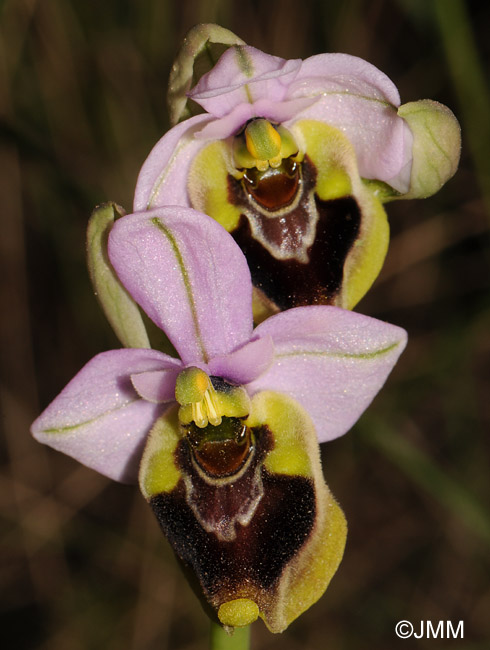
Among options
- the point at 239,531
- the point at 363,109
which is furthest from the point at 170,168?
the point at 239,531

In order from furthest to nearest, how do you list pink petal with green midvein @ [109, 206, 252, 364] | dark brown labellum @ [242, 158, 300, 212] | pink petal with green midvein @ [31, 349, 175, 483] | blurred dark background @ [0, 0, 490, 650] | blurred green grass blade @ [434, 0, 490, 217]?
blurred dark background @ [0, 0, 490, 650] < blurred green grass blade @ [434, 0, 490, 217] < dark brown labellum @ [242, 158, 300, 212] < pink petal with green midvein @ [31, 349, 175, 483] < pink petal with green midvein @ [109, 206, 252, 364]

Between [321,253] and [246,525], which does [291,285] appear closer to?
[321,253]

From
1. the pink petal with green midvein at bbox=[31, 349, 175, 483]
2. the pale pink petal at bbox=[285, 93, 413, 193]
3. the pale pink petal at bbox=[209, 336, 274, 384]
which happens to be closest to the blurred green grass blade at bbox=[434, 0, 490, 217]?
the pale pink petal at bbox=[285, 93, 413, 193]

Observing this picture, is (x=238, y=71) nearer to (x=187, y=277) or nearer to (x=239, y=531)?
(x=187, y=277)

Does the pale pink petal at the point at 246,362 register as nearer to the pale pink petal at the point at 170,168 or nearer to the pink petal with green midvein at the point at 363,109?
the pale pink petal at the point at 170,168

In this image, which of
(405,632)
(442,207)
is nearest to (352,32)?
(442,207)

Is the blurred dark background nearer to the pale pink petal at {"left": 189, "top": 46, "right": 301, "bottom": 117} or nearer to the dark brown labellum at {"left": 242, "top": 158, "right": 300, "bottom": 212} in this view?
the dark brown labellum at {"left": 242, "top": 158, "right": 300, "bottom": 212}
